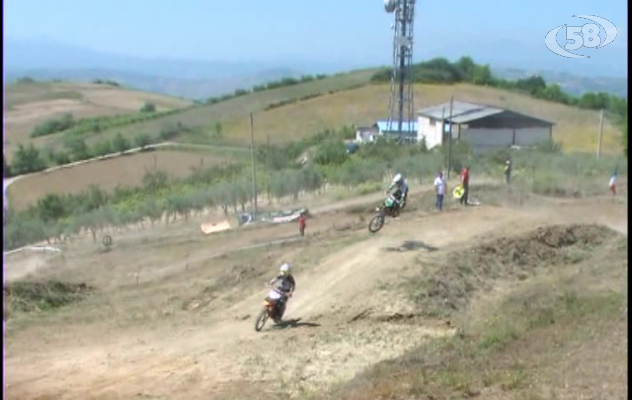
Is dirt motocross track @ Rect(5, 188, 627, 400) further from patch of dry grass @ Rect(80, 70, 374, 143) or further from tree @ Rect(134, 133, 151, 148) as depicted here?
patch of dry grass @ Rect(80, 70, 374, 143)

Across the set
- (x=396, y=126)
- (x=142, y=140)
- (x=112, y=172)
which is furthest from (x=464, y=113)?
(x=142, y=140)

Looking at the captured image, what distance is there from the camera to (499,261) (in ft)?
59.6

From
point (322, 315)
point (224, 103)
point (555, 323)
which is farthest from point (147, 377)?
point (224, 103)

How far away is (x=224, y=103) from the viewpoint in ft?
276

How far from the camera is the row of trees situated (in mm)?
71188

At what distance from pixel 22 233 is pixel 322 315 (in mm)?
20596

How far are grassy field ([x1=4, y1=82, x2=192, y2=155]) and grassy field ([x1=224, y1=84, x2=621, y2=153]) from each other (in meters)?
22.7

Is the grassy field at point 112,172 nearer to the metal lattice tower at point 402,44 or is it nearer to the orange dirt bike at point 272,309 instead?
the metal lattice tower at point 402,44

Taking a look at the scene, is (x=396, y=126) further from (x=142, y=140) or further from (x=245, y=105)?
(x=245, y=105)

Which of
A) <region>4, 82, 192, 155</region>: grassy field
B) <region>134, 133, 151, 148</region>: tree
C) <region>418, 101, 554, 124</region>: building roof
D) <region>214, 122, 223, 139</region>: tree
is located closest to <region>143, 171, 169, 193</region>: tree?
<region>134, 133, 151, 148</region>: tree

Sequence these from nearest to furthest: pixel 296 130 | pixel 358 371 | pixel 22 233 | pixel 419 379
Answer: pixel 419 379 → pixel 358 371 → pixel 22 233 → pixel 296 130

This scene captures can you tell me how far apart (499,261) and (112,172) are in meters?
44.4

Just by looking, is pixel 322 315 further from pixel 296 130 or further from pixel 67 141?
pixel 67 141

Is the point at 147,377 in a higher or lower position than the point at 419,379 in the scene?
lower
